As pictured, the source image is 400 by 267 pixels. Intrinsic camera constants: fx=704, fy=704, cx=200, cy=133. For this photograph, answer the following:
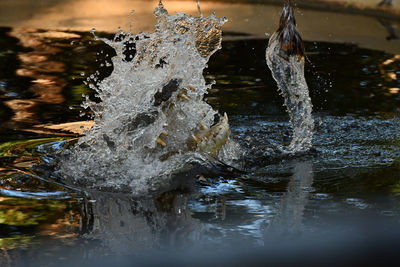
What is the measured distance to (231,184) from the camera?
357 centimetres

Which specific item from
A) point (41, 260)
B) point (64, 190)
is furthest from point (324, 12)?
point (41, 260)

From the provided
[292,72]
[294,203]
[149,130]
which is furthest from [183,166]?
[292,72]

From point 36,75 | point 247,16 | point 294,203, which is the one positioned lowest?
point 294,203

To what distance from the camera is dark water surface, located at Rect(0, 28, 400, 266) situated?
2.90 meters

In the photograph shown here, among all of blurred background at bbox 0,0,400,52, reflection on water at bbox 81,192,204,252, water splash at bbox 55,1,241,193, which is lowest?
reflection on water at bbox 81,192,204,252

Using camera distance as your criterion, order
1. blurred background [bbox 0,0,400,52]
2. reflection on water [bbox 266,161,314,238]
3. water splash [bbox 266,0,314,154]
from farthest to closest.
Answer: blurred background [bbox 0,0,400,52], water splash [bbox 266,0,314,154], reflection on water [bbox 266,161,314,238]

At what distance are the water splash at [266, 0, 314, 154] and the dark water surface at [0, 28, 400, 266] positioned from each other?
0.12 m

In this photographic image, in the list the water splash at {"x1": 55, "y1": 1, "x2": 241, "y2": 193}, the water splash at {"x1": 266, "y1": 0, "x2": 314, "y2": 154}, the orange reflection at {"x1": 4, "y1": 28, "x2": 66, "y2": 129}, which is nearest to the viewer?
the water splash at {"x1": 55, "y1": 1, "x2": 241, "y2": 193}

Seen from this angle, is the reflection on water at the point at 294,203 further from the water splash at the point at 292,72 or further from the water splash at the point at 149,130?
the water splash at the point at 149,130

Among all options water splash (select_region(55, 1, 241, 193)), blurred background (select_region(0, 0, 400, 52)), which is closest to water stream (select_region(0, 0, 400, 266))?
water splash (select_region(55, 1, 241, 193))

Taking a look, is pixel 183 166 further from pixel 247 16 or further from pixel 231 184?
pixel 247 16

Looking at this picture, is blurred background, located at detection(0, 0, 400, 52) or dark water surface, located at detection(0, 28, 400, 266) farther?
blurred background, located at detection(0, 0, 400, 52)

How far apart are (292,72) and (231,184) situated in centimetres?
103

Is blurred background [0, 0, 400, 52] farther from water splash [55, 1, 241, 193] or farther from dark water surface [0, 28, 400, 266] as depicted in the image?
water splash [55, 1, 241, 193]
